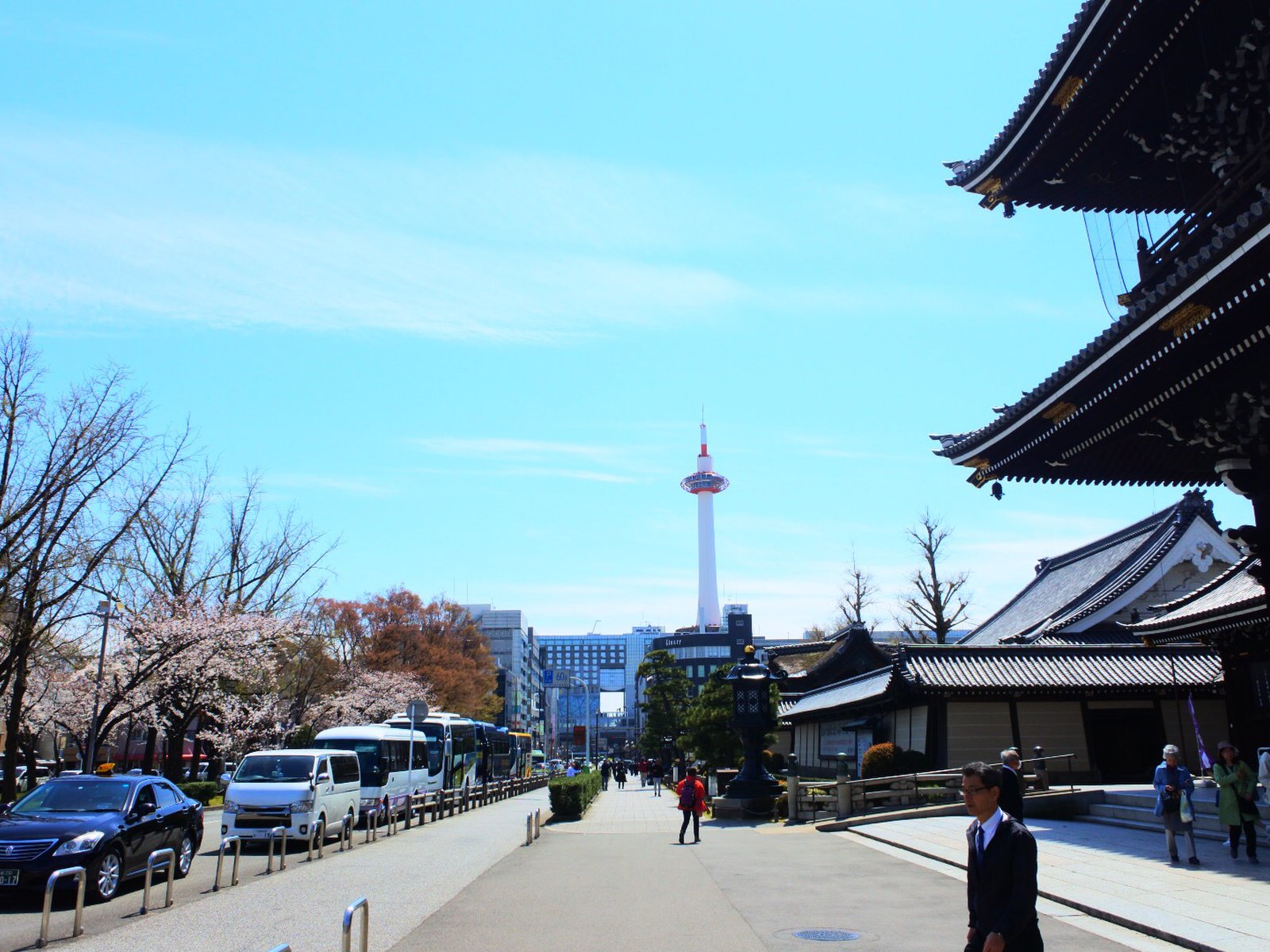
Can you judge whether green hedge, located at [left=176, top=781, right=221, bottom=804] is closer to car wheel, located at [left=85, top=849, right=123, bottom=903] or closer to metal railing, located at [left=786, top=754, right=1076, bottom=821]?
metal railing, located at [left=786, top=754, right=1076, bottom=821]

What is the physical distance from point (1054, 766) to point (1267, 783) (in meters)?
13.6

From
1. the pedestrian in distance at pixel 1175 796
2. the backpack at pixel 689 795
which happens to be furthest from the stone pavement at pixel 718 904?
the pedestrian in distance at pixel 1175 796

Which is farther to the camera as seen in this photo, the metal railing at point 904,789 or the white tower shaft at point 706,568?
the white tower shaft at point 706,568

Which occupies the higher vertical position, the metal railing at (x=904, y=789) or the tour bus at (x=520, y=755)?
the metal railing at (x=904, y=789)

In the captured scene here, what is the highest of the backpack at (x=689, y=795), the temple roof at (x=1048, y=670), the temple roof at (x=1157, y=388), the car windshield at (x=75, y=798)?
Answer: the temple roof at (x=1157, y=388)

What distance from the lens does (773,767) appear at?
4156cm

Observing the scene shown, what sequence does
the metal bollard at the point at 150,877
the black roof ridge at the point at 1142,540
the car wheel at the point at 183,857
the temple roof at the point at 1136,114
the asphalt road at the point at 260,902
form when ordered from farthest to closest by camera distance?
the black roof ridge at the point at 1142,540 < the car wheel at the point at 183,857 < the metal bollard at the point at 150,877 < the temple roof at the point at 1136,114 < the asphalt road at the point at 260,902

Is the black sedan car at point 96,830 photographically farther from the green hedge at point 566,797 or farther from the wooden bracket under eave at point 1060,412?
the wooden bracket under eave at point 1060,412

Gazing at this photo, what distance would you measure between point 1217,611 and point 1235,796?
17.9ft

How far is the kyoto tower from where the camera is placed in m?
132

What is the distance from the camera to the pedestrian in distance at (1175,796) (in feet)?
41.4

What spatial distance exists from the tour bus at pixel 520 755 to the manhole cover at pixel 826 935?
50.9m

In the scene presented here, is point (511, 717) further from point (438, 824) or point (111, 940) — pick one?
point (111, 940)

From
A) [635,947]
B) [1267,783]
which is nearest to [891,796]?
[1267,783]
